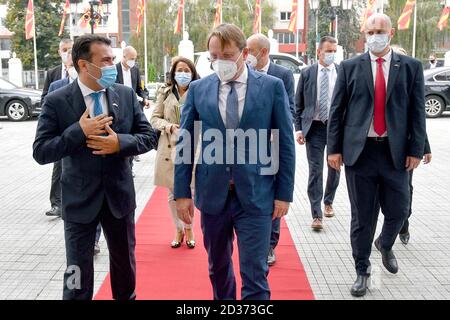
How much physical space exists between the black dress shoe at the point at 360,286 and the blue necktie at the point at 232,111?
6.06ft

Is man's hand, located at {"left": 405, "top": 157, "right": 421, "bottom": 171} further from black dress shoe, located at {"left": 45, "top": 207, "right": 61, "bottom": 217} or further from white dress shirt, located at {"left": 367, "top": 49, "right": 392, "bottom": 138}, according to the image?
black dress shoe, located at {"left": 45, "top": 207, "right": 61, "bottom": 217}

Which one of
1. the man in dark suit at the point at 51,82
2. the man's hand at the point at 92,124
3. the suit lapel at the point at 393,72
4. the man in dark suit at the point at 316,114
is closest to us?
the man's hand at the point at 92,124

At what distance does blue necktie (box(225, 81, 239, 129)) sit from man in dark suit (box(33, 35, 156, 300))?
607 millimetres

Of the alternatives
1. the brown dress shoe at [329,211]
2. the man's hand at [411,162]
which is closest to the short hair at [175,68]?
the man's hand at [411,162]

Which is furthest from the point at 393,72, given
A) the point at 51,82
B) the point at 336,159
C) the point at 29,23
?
the point at 29,23

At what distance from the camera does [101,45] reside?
11.4 ft

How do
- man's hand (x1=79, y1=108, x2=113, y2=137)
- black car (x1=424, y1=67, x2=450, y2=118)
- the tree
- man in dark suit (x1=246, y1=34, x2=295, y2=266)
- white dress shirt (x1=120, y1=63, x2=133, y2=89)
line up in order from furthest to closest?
the tree, black car (x1=424, y1=67, x2=450, y2=118), white dress shirt (x1=120, y1=63, x2=133, y2=89), man in dark suit (x1=246, y1=34, x2=295, y2=266), man's hand (x1=79, y1=108, x2=113, y2=137)

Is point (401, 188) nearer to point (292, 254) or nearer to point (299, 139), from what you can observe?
point (292, 254)

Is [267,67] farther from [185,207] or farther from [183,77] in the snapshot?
[185,207]

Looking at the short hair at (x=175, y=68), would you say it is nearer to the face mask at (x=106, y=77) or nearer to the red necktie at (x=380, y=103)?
the red necktie at (x=380, y=103)

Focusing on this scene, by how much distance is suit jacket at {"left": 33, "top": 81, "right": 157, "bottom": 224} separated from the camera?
130 inches

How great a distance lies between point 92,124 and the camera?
3.28 meters

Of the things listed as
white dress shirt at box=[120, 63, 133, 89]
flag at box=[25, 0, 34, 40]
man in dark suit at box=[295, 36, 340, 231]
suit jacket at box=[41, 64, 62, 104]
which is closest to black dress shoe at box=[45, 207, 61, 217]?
suit jacket at box=[41, 64, 62, 104]

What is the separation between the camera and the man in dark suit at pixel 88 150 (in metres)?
3.34
